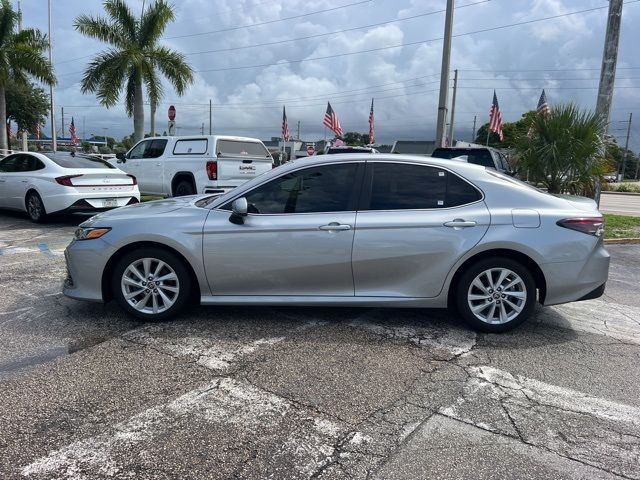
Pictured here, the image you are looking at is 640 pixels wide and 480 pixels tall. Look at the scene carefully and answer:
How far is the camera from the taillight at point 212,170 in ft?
39.9

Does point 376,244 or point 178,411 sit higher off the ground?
point 376,244

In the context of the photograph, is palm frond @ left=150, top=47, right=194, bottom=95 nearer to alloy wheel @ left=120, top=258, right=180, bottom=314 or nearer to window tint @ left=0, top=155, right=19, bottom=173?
window tint @ left=0, top=155, right=19, bottom=173

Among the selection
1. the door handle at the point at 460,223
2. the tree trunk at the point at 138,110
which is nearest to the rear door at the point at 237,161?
the door handle at the point at 460,223

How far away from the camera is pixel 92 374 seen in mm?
3871

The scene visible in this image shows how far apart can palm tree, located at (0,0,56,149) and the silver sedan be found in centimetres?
2319

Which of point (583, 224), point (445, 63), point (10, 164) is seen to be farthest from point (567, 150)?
point (10, 164)

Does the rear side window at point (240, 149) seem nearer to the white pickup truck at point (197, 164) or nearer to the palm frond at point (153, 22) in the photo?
the white pickup truck at point (197, 164)

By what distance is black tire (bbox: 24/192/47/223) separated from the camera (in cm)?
1084

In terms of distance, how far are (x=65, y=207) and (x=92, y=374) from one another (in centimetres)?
747

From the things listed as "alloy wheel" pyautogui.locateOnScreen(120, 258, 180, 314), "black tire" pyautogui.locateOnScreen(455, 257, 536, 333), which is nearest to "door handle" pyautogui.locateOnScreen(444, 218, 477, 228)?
"black tire" pyautogui.locateOnScreen(455, 257, 536, 333)

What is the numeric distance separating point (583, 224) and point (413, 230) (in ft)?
4.95

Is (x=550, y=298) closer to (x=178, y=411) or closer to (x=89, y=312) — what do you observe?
(x=178, y=411)

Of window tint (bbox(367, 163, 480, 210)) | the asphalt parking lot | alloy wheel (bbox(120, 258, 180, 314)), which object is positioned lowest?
the asphalt parking lot

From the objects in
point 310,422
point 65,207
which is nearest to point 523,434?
point 310,422
